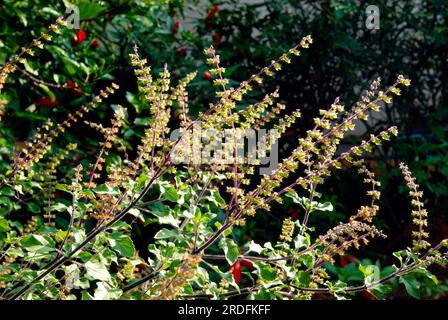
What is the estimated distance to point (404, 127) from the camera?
5.16 metres

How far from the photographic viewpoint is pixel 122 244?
6.68 ft

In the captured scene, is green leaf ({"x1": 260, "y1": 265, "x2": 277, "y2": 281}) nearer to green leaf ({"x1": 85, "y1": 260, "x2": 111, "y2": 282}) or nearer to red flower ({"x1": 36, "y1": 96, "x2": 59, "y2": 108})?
green leaf ({"x1": 85, "y1": 260, "x2": 111, "y2": 282})

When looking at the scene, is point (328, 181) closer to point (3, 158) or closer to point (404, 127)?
point (404, 127)

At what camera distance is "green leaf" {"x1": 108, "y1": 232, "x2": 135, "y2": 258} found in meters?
2.02

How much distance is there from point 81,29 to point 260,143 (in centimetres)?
200

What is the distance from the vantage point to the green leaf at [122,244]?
6.62 ft

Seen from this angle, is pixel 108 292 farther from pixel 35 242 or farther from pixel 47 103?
pixel 47 103

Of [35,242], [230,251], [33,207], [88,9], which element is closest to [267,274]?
[230,251]

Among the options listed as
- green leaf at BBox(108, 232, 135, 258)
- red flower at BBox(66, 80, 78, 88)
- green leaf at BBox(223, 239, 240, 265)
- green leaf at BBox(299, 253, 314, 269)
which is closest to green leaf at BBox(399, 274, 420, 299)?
green leaf at BBox(299, 253, 314, 269)

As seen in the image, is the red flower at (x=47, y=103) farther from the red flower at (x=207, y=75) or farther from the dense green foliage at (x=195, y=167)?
the red flower at (x=207, y=75)

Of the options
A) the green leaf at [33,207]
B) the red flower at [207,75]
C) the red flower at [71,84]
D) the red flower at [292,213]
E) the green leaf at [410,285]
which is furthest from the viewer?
the red flower at [292,213]

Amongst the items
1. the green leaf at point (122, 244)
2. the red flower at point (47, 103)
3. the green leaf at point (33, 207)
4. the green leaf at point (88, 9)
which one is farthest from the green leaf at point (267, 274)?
the green leaf at point (88, 9)
